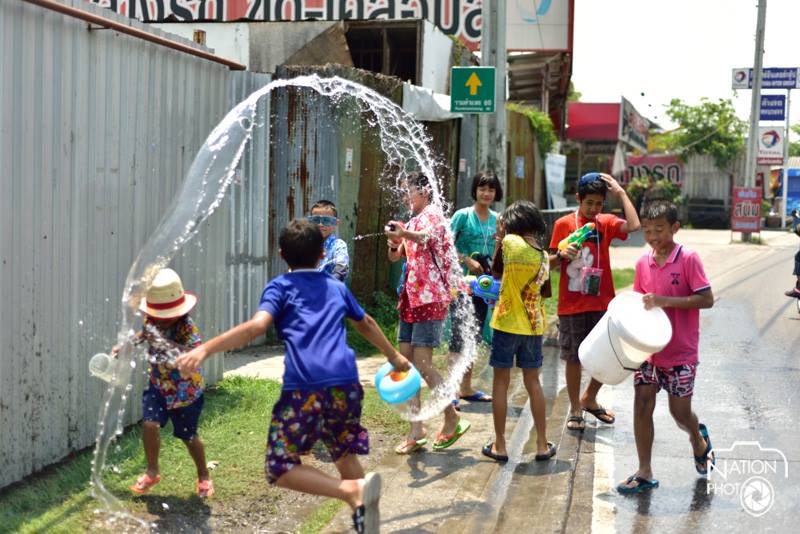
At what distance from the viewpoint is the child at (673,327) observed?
557 cm

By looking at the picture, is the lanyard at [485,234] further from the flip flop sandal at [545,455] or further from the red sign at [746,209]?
the red sign at [746,209]

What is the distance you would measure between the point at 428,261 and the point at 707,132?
126ft

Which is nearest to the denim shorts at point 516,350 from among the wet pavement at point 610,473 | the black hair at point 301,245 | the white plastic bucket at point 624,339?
the white plastic bucket at point 624,339

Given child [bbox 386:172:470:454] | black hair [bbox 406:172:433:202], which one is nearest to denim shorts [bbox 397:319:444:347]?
child [bbox 386:172:470:454]

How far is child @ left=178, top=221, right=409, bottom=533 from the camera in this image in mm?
4262

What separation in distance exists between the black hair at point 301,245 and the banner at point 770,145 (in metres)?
31.3

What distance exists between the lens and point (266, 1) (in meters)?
20.5

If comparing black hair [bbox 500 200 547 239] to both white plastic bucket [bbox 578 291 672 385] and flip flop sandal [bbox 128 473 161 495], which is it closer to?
white plastic bucket [bbox 578 291 672 385]

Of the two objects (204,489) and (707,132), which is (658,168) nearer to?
(707,132)

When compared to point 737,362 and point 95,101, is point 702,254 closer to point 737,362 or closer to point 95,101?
point 737,362

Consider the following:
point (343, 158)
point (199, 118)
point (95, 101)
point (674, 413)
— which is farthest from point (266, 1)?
point (674, 413)

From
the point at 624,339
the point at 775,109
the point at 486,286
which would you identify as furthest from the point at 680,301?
the point at 775,109

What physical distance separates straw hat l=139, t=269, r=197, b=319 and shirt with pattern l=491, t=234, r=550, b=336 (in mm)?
2121

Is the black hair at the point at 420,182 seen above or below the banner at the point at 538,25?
below
